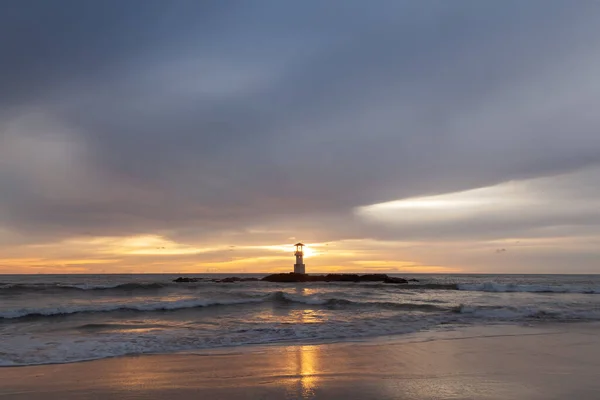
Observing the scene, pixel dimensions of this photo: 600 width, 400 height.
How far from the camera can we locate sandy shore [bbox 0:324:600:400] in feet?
22.9

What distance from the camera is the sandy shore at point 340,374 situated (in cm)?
698

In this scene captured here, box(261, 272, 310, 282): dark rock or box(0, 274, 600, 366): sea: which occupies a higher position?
box(0, 274, 600, 366): sea

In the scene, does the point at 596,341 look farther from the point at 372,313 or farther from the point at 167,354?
the point at 167,354

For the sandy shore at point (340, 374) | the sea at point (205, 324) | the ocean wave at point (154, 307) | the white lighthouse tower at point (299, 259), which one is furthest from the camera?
the white lighthouse tower at point (299, 259)

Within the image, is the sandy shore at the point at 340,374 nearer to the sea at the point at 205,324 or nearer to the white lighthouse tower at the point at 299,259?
the sea at the point at 205,324

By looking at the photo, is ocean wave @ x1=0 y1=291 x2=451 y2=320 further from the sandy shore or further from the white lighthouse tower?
the white lighthouse tower

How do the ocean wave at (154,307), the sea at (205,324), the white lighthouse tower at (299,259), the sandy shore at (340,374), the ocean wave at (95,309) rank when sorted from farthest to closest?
the white lighthouse tower at (299,259) < the ocean wave at (154,307) < the ocean wave at (95,309) < the sea at (205,324) < the sandy shore at (340,374)

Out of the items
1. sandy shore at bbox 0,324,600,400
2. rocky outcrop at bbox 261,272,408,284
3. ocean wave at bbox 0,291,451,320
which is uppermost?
sandy shore at bbox 0,324,600,400

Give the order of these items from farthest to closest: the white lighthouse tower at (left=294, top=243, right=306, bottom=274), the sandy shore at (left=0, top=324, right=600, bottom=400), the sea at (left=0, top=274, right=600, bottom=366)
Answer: the white lighthouse tower at (left=294, top=243, right=306, bottom=274) → the sea at (left=0, top=274, right=600, bottom=366) → the sandy shore at (left=0, top=324, right=600, bottom=400)

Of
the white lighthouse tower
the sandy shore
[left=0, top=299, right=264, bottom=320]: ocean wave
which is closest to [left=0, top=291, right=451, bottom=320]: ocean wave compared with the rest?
[left=0, top=299, right=264, bottom=320]: ocean wave

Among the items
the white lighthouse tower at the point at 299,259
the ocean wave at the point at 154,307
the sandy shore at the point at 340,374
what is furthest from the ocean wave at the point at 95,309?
the white lighthouse tower at the point at 299,259

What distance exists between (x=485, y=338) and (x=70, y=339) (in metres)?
12.1

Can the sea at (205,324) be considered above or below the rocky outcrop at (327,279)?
above

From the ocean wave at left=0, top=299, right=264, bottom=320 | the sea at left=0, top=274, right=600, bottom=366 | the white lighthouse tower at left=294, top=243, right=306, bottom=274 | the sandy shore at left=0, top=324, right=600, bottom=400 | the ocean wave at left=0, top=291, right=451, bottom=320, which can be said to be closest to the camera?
the sandy shore at left=0, top=324, right=600, bottom=400
